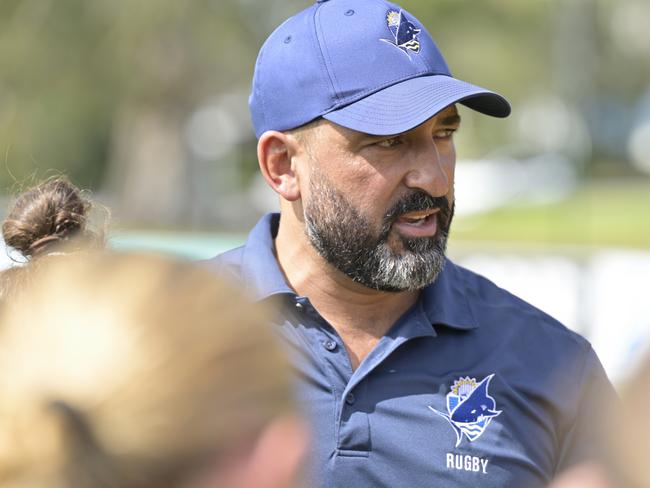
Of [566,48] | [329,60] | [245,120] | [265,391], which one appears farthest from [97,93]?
[265,391]

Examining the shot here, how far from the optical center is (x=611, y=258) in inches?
353

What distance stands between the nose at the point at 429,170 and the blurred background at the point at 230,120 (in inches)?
178

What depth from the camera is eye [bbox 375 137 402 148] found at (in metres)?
3.02

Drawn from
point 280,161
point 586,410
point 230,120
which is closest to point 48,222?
point 280,161

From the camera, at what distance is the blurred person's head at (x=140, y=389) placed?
1300 millimetres

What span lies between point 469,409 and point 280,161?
0.89 m

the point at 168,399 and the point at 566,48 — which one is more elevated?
the point at 168,399

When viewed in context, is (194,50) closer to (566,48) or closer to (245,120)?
(245,120)

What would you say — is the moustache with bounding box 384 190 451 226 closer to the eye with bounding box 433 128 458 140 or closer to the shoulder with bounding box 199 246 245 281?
the eye with bounding box 433 128 458 140

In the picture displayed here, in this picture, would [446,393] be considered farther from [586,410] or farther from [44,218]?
[44,218]

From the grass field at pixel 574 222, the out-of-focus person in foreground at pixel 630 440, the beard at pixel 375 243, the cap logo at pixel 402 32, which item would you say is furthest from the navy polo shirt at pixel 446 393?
the grass field at pixel 574 222

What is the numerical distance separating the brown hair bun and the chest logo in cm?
98

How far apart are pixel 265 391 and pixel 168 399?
133 mm

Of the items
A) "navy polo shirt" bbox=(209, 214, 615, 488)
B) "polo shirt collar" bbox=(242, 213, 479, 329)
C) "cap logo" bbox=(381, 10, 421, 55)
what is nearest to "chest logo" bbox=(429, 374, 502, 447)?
"navy polo shirt" bbox=(209, 214, 615, 488)
